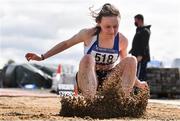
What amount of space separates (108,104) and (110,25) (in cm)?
90

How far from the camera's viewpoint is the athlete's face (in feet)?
21.9

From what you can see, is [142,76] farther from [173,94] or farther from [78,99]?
[78,99]

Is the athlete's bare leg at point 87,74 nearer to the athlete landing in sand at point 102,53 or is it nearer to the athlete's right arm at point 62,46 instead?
the athlete landing in sand at point 102,53

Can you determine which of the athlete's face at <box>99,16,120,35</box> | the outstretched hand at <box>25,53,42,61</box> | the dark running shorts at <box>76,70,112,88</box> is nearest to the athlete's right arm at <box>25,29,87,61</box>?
the outstretched hand at <box>25,53,42,61</box>

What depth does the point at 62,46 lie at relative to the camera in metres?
6.84

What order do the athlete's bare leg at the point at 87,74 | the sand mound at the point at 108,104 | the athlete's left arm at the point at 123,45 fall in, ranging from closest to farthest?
1. the sand mound at the point at 108,104
2. the athlete's bare leg at the point at 87,74
3. the athlete's left arm at the point at 123,45

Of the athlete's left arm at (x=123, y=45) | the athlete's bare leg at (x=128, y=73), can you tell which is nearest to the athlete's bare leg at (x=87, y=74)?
the athlete's bare leg at (x=128, y=73)

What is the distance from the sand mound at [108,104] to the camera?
20.2 ft

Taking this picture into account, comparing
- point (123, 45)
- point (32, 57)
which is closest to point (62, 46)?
point (32, 57)

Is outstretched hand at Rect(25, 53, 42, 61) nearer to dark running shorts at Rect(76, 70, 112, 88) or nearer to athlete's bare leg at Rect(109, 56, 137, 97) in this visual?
dark running shorts at Rect(76, 70, 112, 88)

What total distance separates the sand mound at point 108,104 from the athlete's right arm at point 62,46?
64 centimetres

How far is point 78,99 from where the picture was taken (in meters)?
6.16

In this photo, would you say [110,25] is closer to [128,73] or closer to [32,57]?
[128,73]

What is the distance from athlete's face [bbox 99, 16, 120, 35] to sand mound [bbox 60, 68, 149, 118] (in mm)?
517
